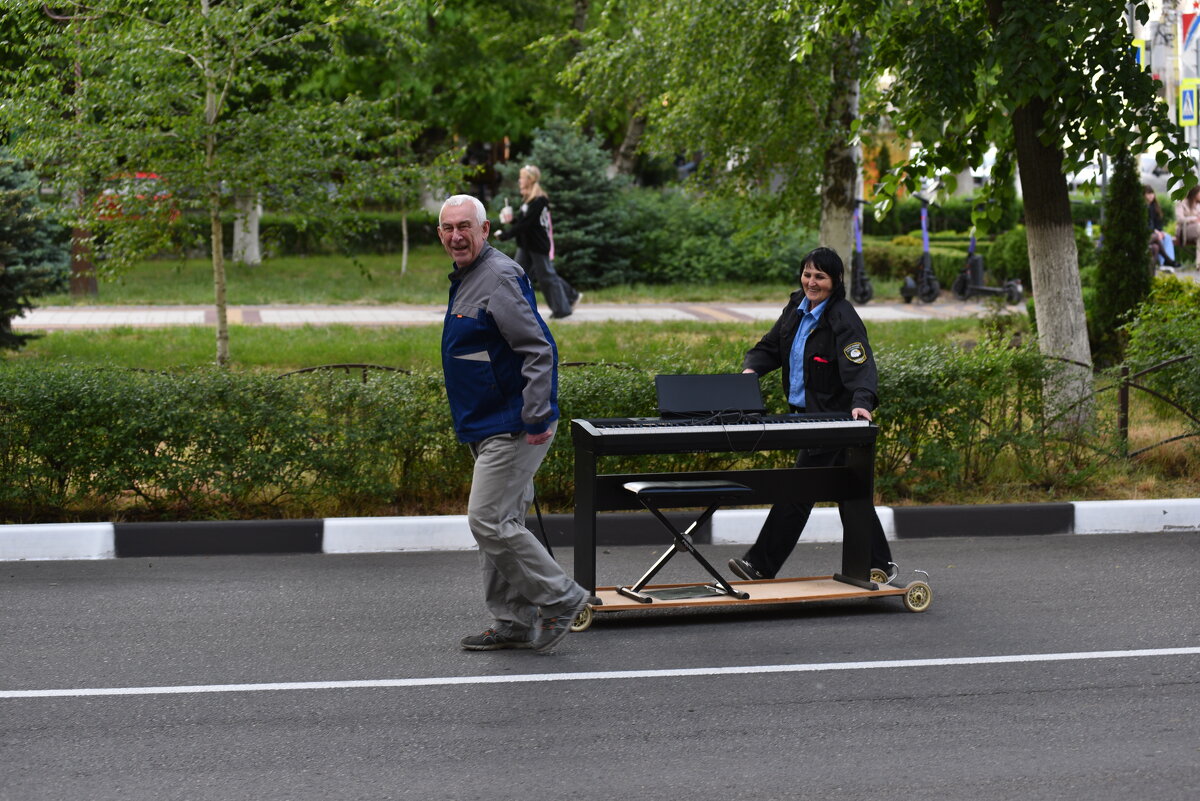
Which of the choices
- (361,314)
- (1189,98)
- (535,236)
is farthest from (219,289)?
(1189,98)

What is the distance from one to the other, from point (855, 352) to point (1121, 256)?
8.72 meters

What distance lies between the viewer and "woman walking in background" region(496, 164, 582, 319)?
1511 centimetres

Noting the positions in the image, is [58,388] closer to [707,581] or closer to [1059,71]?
[707,581]

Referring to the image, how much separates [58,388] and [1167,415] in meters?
7.04

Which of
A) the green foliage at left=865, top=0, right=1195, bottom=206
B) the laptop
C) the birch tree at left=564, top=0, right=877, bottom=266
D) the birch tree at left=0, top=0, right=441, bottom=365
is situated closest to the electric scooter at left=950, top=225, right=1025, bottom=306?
the birch tree at left=564, top=0, right=877, bottom=266

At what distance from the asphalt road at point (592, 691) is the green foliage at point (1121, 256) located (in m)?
7.16

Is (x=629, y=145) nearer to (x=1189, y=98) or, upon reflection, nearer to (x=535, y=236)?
(x=1189, y=98)

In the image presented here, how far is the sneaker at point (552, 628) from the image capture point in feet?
20.1

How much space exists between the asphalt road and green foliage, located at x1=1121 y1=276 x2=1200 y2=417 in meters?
2.11

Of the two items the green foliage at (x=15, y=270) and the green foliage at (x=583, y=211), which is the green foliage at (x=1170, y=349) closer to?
the green foliage at (x=15, y=270)

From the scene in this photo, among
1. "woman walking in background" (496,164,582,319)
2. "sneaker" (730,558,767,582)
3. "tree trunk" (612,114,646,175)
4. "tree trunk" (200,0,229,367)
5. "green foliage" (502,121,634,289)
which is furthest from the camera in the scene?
"tree trunk" (612,114,646,175)

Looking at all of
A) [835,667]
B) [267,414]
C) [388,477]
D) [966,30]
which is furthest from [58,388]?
[966,30]

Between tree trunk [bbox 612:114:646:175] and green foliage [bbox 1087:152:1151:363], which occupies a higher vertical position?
tree trunk [bbox 612:114:646:175]

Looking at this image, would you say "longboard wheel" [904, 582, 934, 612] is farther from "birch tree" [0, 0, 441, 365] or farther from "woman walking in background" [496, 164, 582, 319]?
"woman walking in background" [496, 164, 582, 319]
